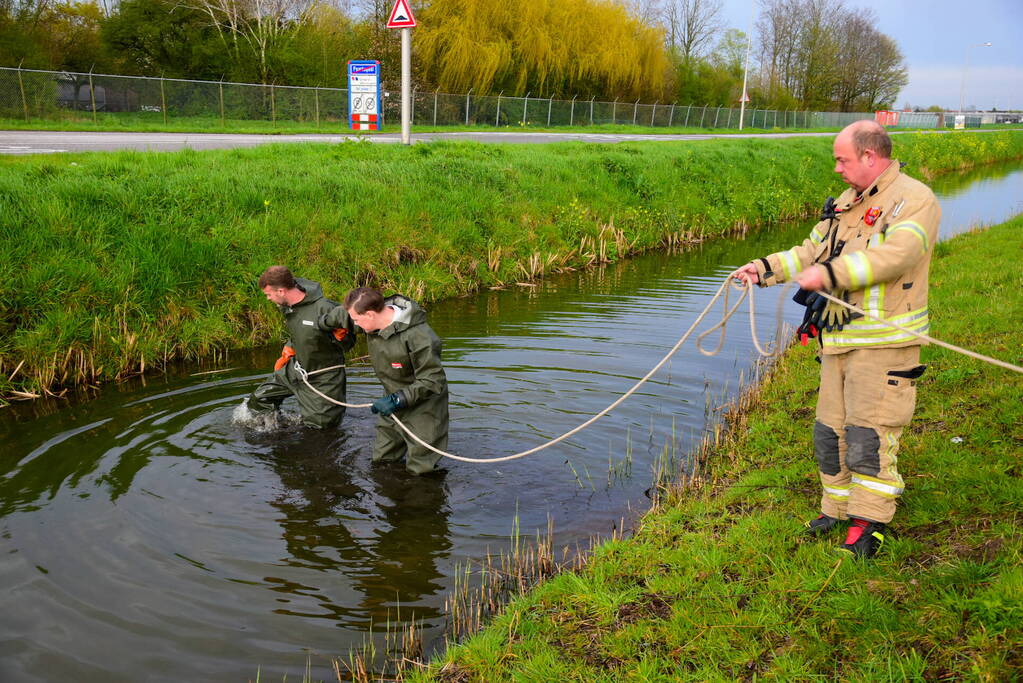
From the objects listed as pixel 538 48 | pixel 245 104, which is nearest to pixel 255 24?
pixel 245 104

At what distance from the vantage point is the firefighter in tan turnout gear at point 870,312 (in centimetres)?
406

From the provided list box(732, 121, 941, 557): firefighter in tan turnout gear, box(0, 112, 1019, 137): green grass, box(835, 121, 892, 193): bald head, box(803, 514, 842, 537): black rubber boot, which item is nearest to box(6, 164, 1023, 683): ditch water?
box(803, 514, 842, 537): black rubber boot

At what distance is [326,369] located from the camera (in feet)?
24.6

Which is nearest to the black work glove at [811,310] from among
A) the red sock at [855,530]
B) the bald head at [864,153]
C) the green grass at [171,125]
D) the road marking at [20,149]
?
the bald head at [864,153]

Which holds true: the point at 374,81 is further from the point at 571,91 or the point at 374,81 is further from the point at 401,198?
the point at 571,91

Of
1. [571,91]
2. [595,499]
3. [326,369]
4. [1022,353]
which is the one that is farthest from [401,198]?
[571,91]

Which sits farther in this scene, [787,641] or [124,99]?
[124,99]

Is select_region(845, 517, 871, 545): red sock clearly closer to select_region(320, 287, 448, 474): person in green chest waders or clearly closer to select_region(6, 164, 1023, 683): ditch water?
select_region(6, 164, 1023, 683): ditch water

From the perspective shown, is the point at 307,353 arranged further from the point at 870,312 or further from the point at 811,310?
the point at 870,312

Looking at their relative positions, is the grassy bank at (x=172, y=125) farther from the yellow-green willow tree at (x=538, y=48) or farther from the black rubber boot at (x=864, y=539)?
the black rubber boot at (x=864, y=539)

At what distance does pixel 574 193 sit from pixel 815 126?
62385mm

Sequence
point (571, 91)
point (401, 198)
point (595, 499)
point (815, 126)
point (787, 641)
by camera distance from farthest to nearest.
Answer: point (815, 126), point (571, 91), point (401, 198), point (595, 499), point (787, 641)

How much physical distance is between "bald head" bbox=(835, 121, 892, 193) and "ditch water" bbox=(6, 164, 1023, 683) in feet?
10.0

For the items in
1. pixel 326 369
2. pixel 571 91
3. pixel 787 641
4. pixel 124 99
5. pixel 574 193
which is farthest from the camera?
pixel 571 91
